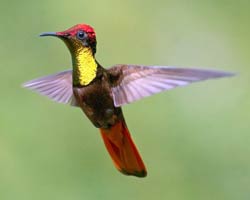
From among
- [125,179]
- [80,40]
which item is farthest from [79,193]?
[80,40]

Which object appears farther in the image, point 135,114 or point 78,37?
point 135,114

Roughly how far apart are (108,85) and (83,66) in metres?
0.15

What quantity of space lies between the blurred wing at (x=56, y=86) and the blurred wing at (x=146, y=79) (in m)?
0.20

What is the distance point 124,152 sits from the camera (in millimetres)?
2469

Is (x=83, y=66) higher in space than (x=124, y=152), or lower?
higher

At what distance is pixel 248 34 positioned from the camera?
193 inches

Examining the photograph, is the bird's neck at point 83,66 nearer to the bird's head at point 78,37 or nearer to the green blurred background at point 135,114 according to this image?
the bird's head at point 78,37

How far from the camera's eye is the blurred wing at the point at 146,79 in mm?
1935

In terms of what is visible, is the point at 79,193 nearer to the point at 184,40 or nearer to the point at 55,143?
the point at 55,143

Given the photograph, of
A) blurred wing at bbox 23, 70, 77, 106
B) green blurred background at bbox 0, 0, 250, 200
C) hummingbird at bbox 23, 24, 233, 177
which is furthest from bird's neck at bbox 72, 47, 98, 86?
green blurred background at bbox 0, 0, 250, 200

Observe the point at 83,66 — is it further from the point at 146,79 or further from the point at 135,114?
the point at 135,114

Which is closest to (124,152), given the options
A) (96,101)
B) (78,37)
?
(96,101)

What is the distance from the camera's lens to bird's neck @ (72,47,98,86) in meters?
2.16
